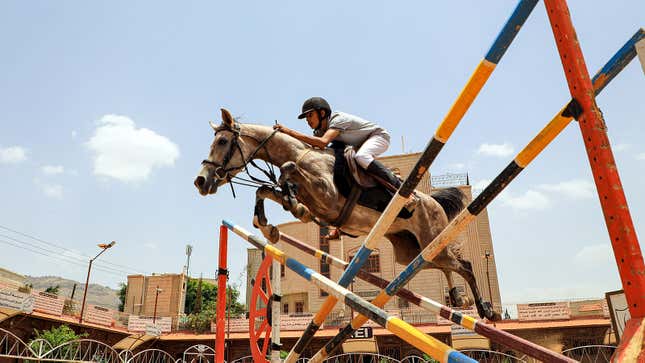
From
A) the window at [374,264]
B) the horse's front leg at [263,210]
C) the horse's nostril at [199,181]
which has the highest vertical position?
the window at [374,264]

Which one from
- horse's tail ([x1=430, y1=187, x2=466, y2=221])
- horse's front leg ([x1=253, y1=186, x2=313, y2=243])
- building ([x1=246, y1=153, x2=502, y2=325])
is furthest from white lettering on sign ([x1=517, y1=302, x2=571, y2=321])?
horse's front leg ([x1=253, y1=186, x2=313, y2=243])

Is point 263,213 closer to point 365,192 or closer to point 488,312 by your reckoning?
point 365,192

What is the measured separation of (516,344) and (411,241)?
1.75m

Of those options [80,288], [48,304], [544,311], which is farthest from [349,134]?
[80,288]

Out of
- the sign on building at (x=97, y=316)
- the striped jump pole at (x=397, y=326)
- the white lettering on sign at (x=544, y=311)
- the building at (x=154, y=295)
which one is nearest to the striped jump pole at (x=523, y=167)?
the striped jump pole at (x=397, y=326)

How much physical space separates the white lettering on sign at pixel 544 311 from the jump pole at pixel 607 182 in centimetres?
2827

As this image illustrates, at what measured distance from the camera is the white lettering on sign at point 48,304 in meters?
23.2

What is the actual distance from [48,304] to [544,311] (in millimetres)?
27782

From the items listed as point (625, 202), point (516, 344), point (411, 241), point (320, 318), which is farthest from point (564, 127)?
point (411, 241)

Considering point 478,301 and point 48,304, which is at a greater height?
point 48,304

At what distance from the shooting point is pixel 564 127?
6.42 feet

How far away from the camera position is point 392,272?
107 feet

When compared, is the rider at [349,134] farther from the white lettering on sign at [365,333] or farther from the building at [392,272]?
the building at [392,272]

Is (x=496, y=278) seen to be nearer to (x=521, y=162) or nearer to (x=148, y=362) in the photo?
(x=148, y=362)
